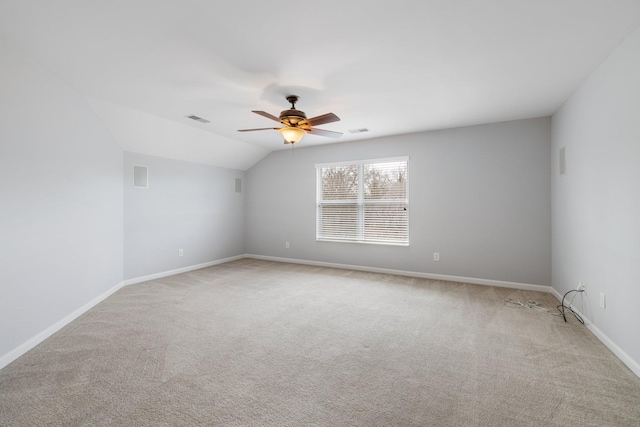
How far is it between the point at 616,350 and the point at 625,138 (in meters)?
1.75

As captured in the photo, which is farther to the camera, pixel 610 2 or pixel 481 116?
pixel 481 116

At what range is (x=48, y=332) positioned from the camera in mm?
2725

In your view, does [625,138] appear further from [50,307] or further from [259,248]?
[259,248]

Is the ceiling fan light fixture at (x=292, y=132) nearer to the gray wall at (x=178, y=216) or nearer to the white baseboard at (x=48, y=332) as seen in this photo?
the gray wall at (x=178, y=216)

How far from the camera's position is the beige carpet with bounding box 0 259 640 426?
171 cm

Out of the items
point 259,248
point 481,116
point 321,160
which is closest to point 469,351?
point 481,116

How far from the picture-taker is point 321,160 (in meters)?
5.91

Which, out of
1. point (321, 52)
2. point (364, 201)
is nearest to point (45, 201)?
point (321, 52)

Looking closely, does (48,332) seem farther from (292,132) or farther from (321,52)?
(321,52)

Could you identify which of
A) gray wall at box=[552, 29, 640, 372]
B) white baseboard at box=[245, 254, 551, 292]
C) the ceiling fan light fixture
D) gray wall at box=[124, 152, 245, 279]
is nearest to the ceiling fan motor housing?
the ceiling fan light fixture

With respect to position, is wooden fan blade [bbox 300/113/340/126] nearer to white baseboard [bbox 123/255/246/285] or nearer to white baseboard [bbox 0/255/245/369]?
white baseboard [bbox 0/255/245/369]

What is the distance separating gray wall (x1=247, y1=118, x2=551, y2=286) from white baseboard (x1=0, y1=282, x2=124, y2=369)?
3.71 m

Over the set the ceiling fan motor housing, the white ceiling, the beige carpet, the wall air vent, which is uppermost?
the wall air vent

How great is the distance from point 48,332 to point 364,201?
4681 mm
